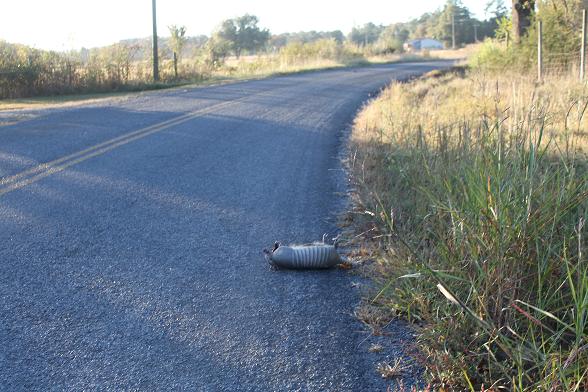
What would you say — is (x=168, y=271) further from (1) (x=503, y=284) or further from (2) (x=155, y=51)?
(2) (x=155, y=51)

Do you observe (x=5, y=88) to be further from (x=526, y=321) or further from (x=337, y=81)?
(x=526, y=321)

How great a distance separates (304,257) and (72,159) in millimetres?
4943

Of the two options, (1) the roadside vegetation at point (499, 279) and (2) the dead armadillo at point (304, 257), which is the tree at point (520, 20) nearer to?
(1) the roadside vegetation at point (499, 279)

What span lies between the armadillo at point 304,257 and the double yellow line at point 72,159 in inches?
139

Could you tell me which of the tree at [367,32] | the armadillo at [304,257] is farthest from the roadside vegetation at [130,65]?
the tree at [367,32]

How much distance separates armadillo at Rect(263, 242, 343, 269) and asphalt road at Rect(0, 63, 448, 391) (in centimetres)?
8

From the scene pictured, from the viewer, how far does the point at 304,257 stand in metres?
4.89

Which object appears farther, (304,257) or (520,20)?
(520,20)

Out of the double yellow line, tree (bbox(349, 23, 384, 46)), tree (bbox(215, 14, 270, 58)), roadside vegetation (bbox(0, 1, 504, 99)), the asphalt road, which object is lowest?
the asphalt road

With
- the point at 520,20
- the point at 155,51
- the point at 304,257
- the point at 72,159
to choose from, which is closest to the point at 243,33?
the point at 155,51

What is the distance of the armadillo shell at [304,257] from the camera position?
4.88 meters

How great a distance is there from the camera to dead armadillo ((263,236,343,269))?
16.0 feet

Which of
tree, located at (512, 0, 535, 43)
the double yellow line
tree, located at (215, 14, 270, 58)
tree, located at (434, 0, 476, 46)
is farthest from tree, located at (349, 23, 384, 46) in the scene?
the double yellow line

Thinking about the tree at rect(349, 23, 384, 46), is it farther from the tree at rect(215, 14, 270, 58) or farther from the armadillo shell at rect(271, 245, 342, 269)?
the armadillo shell at rect(271, 245, 342, 269)
